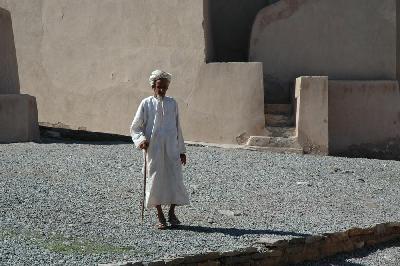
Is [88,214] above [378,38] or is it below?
below

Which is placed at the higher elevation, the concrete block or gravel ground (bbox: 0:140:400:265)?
the concrete block

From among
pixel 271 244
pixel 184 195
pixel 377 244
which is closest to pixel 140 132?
pixel 184 195

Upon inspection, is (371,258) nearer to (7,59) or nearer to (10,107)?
(10,107)

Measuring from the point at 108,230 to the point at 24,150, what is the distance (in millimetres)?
4456

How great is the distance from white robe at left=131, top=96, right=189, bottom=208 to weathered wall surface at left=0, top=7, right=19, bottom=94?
19.3 feet

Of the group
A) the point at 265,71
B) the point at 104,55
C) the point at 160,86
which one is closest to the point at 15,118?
the point at 104,55

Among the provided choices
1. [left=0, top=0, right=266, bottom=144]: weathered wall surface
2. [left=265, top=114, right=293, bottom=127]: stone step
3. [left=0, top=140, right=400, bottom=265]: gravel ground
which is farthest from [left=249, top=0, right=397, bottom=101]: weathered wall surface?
[left=0, top=140, right=400, bottom=265]: gravel ground

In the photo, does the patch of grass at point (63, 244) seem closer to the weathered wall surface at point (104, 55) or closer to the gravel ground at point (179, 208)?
the gravel ground at point (179, 208)

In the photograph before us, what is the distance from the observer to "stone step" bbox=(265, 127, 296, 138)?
13.1 m

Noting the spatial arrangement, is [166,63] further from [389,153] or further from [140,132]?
[140,132]

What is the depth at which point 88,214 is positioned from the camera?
734cm

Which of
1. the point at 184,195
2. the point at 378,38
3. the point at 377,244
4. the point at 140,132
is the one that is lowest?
the point at 377,244

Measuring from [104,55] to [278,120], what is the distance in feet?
11.6

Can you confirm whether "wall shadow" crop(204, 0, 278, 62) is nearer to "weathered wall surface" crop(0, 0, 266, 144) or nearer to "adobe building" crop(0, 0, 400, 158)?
"adobe building" crop(0, 0, 400, 158)
